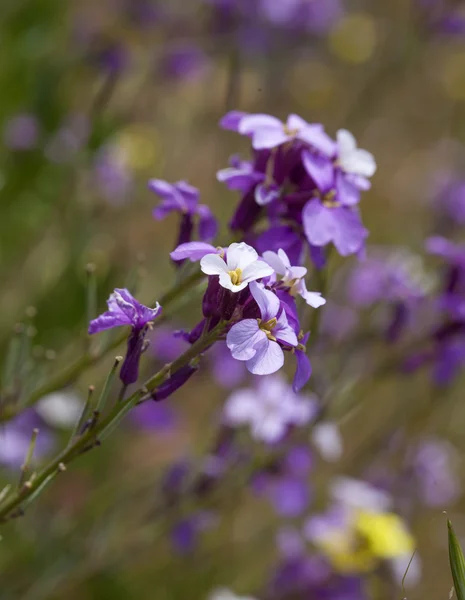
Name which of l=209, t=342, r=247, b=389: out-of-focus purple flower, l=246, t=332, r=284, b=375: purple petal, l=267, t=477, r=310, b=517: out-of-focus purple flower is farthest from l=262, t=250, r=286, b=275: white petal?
l=209, t=342, r=247, b=389: out-of-focus purple flower

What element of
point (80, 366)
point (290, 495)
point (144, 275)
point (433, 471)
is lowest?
point (433, 471)

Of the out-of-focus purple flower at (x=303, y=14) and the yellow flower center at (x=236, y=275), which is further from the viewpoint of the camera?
the out-of-focus purple flower at (x=303, y=14)

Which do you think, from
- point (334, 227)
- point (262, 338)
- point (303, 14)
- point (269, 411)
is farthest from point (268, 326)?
point (303, 14)

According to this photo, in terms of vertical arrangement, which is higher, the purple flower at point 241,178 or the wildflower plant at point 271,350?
the purple flower at point 241,178

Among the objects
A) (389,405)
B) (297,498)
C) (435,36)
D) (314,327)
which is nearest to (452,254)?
(314,327)

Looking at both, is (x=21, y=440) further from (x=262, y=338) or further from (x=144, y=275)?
(x=262, y=338)

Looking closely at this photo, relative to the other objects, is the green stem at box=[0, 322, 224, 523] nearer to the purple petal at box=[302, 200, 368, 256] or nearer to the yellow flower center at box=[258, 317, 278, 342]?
the yellow flower center at box=[258, 317, 278, 342]

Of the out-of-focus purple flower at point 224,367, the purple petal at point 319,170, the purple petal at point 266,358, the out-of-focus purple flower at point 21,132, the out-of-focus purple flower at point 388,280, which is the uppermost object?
the purple petal at point 266,358

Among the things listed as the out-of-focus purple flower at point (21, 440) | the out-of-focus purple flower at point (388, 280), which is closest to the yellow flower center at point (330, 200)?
the out-of-focus purple flower at point (388, 280)

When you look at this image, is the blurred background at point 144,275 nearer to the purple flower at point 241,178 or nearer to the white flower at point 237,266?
the purple flower at point 241,178
